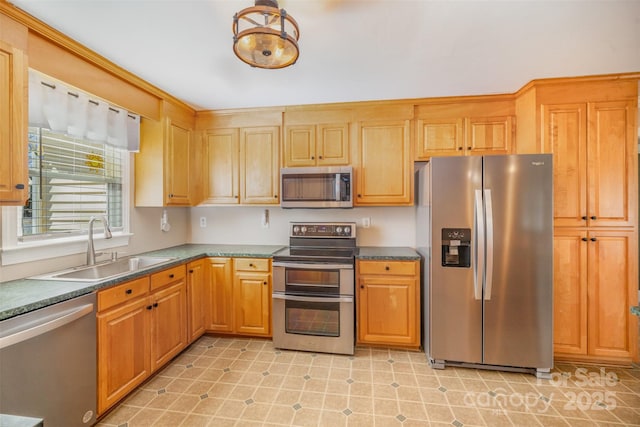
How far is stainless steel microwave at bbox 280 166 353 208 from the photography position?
2775mm

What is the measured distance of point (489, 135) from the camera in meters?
2.72

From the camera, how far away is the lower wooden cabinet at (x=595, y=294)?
229cm

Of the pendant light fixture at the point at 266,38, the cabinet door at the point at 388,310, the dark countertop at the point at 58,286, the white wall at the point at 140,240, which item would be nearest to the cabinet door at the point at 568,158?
the dark countertop at the point at 58,286

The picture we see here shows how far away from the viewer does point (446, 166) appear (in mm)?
2264

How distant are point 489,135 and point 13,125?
345cm

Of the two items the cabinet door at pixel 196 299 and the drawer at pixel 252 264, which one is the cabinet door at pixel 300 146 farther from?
the cabinet door at pixel 196 299

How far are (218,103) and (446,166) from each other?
2.28 metres

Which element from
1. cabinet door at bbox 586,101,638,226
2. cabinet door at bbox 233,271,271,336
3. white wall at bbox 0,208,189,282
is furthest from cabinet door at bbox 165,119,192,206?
cabinet door at bbox 586,101,638,226

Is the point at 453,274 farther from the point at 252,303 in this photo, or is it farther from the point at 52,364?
the point at 52,364

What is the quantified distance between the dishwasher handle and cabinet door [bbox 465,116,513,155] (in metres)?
3.19

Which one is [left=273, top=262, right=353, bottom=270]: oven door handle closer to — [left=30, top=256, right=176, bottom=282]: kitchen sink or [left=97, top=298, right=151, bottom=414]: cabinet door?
[left=30, top=256, right=176, bottom=282]: kitchen sink

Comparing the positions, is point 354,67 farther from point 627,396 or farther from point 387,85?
point 627,396

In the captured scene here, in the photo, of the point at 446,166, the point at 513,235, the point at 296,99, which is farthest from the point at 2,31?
the point at 513,235

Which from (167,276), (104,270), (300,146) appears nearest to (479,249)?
(300,146)
